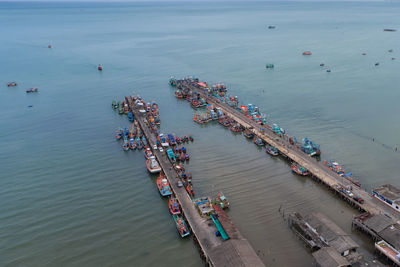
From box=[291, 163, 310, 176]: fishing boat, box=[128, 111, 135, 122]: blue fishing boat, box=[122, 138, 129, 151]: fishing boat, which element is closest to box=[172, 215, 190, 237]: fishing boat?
box=[291, 163, 310, 176]: fishing boat

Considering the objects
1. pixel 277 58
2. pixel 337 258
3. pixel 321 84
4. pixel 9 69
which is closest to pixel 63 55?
pixel 9 69

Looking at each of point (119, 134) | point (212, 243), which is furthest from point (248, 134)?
point (212, 243)

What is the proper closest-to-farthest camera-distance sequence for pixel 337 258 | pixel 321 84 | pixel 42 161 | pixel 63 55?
pixel 337 258 → pixel 42 161 → pixel 321 84 → pixel 63 55

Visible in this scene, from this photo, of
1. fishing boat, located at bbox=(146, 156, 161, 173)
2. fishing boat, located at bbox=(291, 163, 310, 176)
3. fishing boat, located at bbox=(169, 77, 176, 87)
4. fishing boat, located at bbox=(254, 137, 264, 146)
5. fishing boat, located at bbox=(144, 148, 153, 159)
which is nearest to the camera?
fishing boat, located at bbox=(291, 163, 310, 176)

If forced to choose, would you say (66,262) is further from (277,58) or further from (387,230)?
(277,58)

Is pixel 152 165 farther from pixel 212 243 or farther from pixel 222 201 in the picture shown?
pixel 212 243

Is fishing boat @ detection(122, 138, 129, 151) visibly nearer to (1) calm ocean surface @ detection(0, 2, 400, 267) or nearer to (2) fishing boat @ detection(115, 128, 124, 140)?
(1) calm ocean surface @ detection(0, 2, 400, 267)
